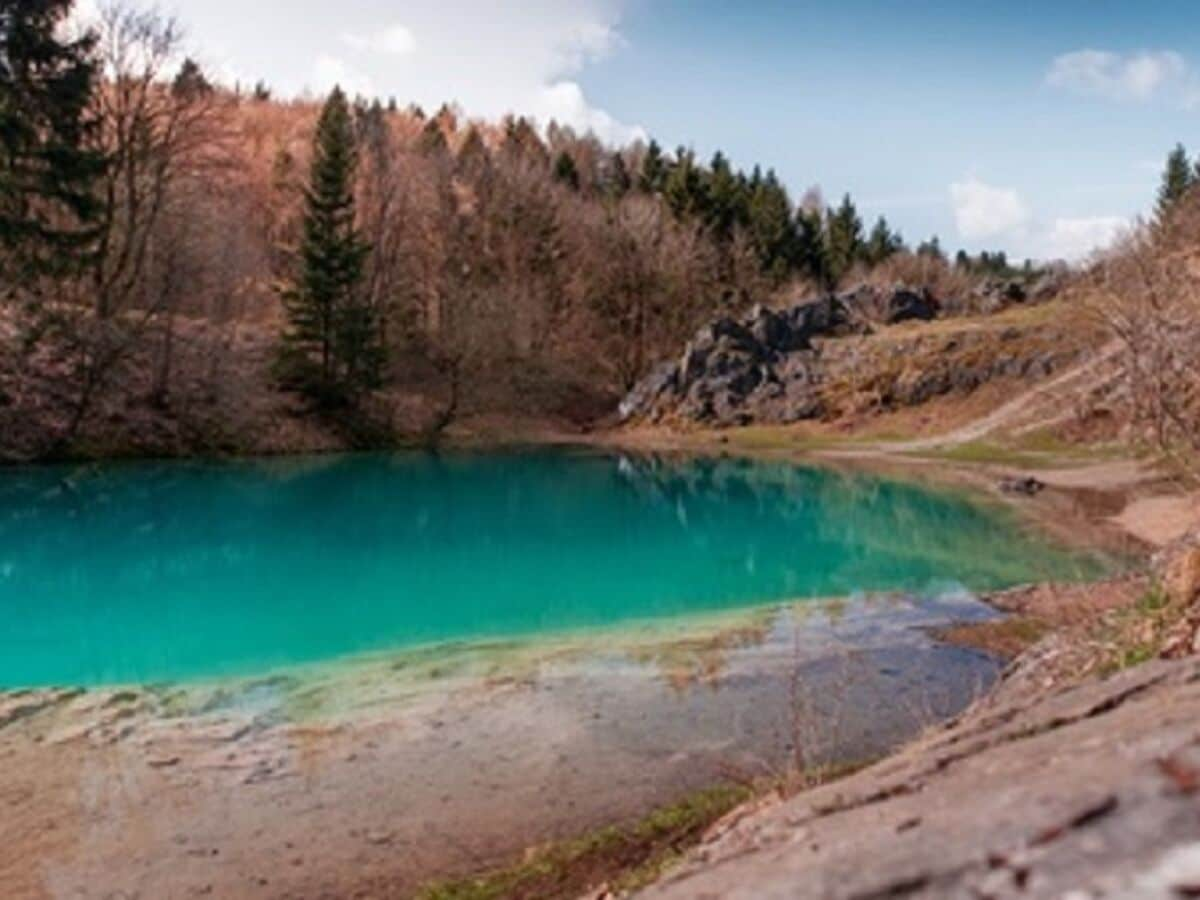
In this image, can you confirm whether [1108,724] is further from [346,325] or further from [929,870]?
[346,325]

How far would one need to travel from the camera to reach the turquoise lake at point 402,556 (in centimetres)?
1969

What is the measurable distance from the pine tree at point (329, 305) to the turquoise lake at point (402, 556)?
810 centimetres

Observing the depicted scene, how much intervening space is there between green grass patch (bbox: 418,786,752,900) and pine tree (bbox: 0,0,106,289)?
122 feet

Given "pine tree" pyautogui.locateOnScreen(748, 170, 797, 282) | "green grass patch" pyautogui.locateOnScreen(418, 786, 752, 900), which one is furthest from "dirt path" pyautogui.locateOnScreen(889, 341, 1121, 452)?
"green grass patch" pyautogui.locateOnScreen(418, 786, 752, 900)

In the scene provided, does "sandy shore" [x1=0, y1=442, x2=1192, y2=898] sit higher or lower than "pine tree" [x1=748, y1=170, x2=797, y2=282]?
lower

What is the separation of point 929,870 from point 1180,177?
108083 mm

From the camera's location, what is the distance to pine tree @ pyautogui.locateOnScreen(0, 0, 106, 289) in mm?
38562

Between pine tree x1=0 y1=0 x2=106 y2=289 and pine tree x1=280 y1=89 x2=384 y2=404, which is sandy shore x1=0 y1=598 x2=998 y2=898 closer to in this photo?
pine tree x1=0 y1=0 x2=106 y2=289

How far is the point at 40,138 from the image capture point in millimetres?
41250

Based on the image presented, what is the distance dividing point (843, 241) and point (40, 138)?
6442 cm

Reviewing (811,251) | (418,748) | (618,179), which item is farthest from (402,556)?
(618,179)

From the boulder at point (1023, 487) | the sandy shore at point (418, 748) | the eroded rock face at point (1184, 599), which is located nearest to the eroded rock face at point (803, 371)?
the boulder at point (1023, 487)

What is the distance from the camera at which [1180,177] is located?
315 feet

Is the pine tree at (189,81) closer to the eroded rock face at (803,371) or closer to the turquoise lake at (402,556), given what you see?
the turquoise lake at (402,556)
